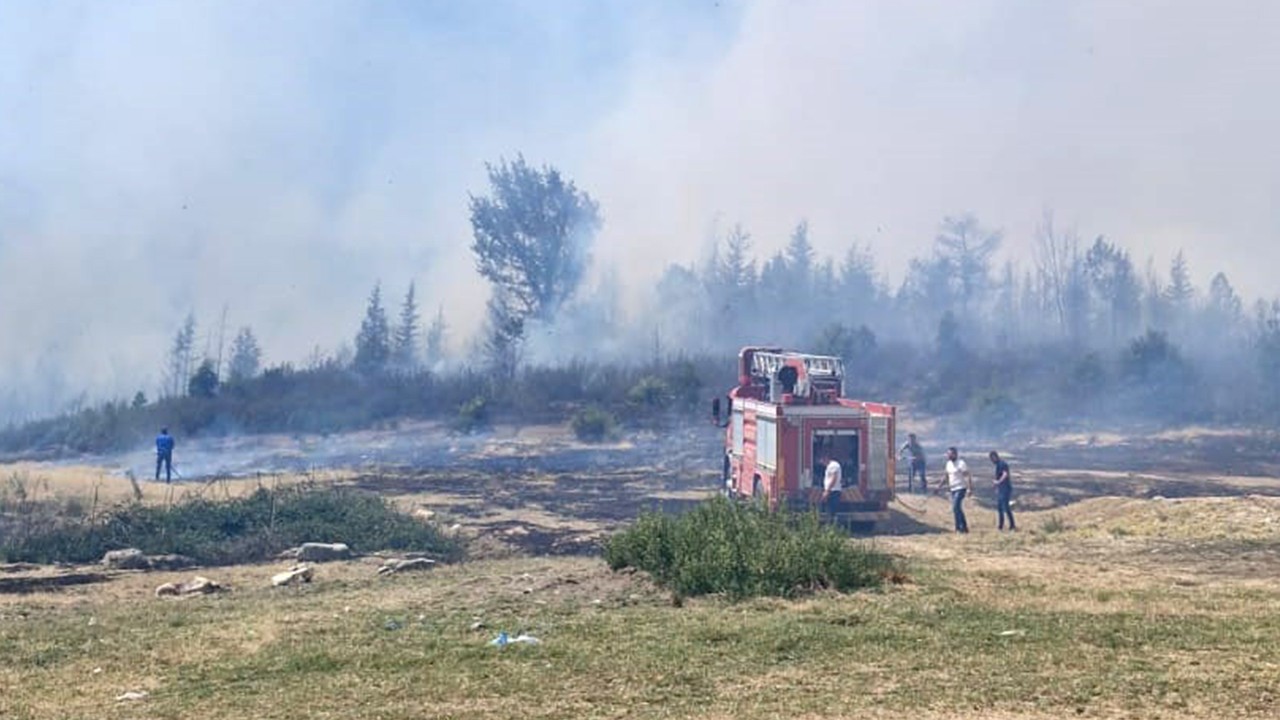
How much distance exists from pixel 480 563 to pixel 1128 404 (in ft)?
147

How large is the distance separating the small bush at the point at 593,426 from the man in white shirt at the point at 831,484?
2663 centimetres

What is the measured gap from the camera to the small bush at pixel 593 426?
4794 cm

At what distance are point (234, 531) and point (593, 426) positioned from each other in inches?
1125

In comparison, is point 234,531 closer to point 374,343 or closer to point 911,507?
point 911,507

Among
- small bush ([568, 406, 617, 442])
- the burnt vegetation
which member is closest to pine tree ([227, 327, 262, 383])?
the burnt vegetation

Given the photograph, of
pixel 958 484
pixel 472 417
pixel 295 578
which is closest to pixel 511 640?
pixel 295 578

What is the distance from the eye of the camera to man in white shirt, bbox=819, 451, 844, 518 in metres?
20.7

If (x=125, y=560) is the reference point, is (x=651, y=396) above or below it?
above

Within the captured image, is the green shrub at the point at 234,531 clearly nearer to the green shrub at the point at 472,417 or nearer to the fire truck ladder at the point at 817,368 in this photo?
the fire truck ladder at the point at 817,368

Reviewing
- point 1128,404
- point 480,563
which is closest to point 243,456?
point 480,563

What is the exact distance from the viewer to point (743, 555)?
1260cm

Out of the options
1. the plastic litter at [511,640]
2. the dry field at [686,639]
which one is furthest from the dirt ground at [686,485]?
the plastic litter at [511,640]

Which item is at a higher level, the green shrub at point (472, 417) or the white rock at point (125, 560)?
the green shrub at point (472, 417)

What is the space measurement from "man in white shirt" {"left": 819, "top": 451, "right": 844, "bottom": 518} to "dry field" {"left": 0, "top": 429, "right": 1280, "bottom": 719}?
1.82 m
